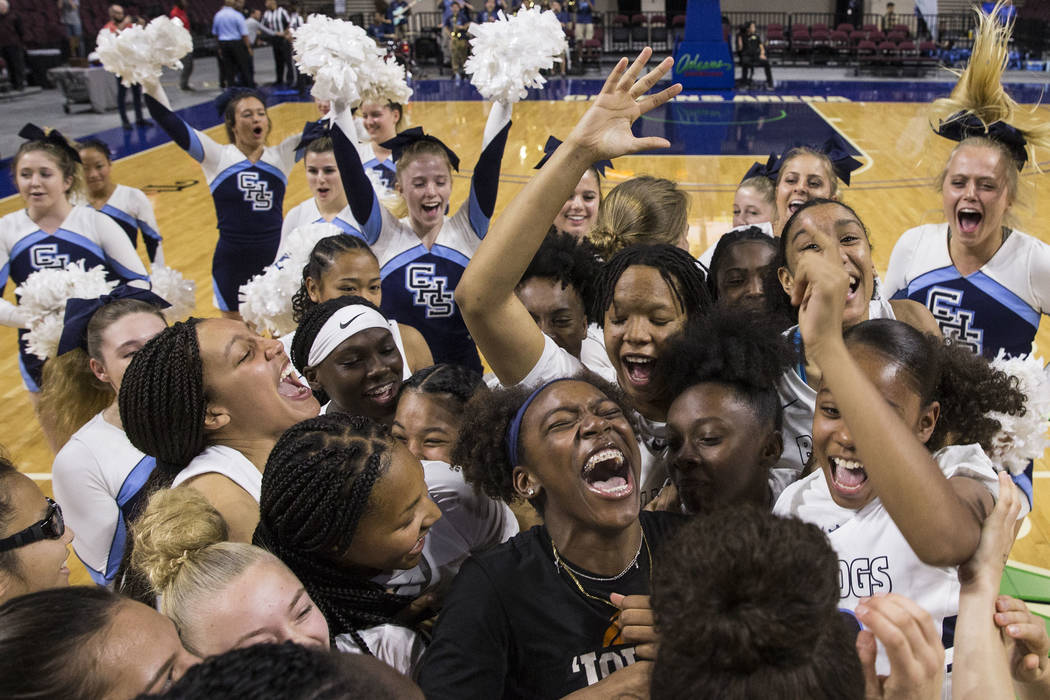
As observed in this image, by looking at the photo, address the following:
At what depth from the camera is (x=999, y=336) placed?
3.38 m

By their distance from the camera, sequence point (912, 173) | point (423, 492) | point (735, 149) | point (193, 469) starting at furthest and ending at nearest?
point (735, 149) → point (912, 173) → point (193, 469) → point (423, 492)

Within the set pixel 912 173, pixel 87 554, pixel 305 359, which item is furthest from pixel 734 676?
pixel 912 173

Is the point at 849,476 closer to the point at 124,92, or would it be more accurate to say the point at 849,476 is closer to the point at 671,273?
the point at 671,273

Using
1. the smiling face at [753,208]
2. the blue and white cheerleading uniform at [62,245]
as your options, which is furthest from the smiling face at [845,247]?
the blue and white cheerleading uniform at [62,245]

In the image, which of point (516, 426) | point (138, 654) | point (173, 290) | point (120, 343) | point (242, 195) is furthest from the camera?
point (242, 195)

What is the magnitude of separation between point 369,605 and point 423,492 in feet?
0.85

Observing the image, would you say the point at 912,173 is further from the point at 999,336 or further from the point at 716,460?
the point at 716,460

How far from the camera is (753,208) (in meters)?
4.44

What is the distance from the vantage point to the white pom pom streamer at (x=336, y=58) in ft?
11.3

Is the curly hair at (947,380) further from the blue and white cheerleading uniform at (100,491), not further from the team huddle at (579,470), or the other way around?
the blue and white cheerleading uniform at (100,491)

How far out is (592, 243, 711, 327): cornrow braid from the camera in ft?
9.00

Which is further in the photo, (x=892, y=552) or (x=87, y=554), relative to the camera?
(x=87, y=554)

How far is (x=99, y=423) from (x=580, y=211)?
227 cm

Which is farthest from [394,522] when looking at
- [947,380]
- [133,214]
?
[133,214]
